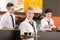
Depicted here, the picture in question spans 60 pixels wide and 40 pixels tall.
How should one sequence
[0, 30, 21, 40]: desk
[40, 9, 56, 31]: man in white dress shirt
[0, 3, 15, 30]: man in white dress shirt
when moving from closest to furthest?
1. [0, 30, 21, 40]: desk
2. [0, 3, 15, 30]: man in white dress shirt
3. [40, 9, 56, 31]: man in white dress shirt

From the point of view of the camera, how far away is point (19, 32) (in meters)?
2.99

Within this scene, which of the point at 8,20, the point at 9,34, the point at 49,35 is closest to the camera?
the point at 9,34

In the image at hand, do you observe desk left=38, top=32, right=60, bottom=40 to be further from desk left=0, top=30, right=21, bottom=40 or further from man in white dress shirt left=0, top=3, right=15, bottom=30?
man in white dress shirt left=0, top=3, right=15, bottom=30

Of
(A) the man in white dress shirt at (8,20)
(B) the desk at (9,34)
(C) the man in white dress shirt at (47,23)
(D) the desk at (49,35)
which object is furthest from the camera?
(C) the man in white dress shirt at (47,23)

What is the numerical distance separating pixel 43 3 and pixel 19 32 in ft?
8.15

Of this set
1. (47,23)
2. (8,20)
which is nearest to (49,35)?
(47,23)

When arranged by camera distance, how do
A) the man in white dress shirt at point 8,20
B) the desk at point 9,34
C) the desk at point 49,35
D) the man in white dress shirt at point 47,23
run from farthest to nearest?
the man in white dress shirt at point 47,23 < the man in white dress shirt at point 8,20 < the desk at point 49,35 < the desk at point 9,34

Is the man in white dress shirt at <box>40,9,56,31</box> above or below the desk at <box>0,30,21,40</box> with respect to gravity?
above

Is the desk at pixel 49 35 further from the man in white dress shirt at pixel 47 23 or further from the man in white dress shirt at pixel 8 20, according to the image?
the man in white dress shirt at pixel 8 20

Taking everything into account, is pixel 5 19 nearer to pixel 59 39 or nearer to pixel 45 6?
pixel 59 39

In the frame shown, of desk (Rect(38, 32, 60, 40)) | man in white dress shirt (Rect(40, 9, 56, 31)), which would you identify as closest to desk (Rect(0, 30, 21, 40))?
desk (Rect(38, 32, 60, 40))

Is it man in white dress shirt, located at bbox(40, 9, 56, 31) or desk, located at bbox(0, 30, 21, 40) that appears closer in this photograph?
desk, located at bbox(0, 30, 21, 40)

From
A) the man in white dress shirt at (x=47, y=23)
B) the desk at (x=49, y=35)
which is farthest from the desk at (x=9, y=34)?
the man in white dress shirt at (x=47, y=23)

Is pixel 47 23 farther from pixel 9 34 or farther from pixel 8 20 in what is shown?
pixel 9 34
